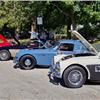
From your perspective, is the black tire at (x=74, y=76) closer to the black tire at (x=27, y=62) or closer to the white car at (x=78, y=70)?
the white car at (x=78, y=70)

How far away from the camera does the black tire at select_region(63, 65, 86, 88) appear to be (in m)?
10.5

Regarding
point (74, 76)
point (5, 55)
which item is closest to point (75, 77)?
point (74, 76)

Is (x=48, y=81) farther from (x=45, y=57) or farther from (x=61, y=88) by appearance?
(x=45, y=57)

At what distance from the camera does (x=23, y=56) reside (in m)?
14.7

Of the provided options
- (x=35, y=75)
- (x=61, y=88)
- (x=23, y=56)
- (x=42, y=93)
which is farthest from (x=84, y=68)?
(x=23, y=56)

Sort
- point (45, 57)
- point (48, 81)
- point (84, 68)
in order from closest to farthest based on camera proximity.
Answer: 1. point (84, 68)
2. point (48, 81)
3. point (45, 57)

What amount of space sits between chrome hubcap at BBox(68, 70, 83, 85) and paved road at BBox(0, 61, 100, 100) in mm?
270

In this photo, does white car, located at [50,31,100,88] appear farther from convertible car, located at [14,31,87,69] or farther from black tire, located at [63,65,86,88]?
convertible car, located at [14,31,87,69]

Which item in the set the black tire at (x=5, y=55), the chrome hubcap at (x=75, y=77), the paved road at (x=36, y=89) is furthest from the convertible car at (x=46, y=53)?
the chrome hubcap at (x=75, y=77)

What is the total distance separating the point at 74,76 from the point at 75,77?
0.15 ft

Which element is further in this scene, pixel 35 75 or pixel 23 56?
pixel 23 56

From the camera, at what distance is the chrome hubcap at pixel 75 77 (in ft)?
34.7

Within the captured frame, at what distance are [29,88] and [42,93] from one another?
87 cm

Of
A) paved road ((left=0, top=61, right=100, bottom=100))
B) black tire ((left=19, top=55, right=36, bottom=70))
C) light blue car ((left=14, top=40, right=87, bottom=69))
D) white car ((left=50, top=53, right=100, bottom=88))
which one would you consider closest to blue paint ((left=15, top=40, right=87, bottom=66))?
light blue car ((left=14, top=40, right=87, bottom=69))
